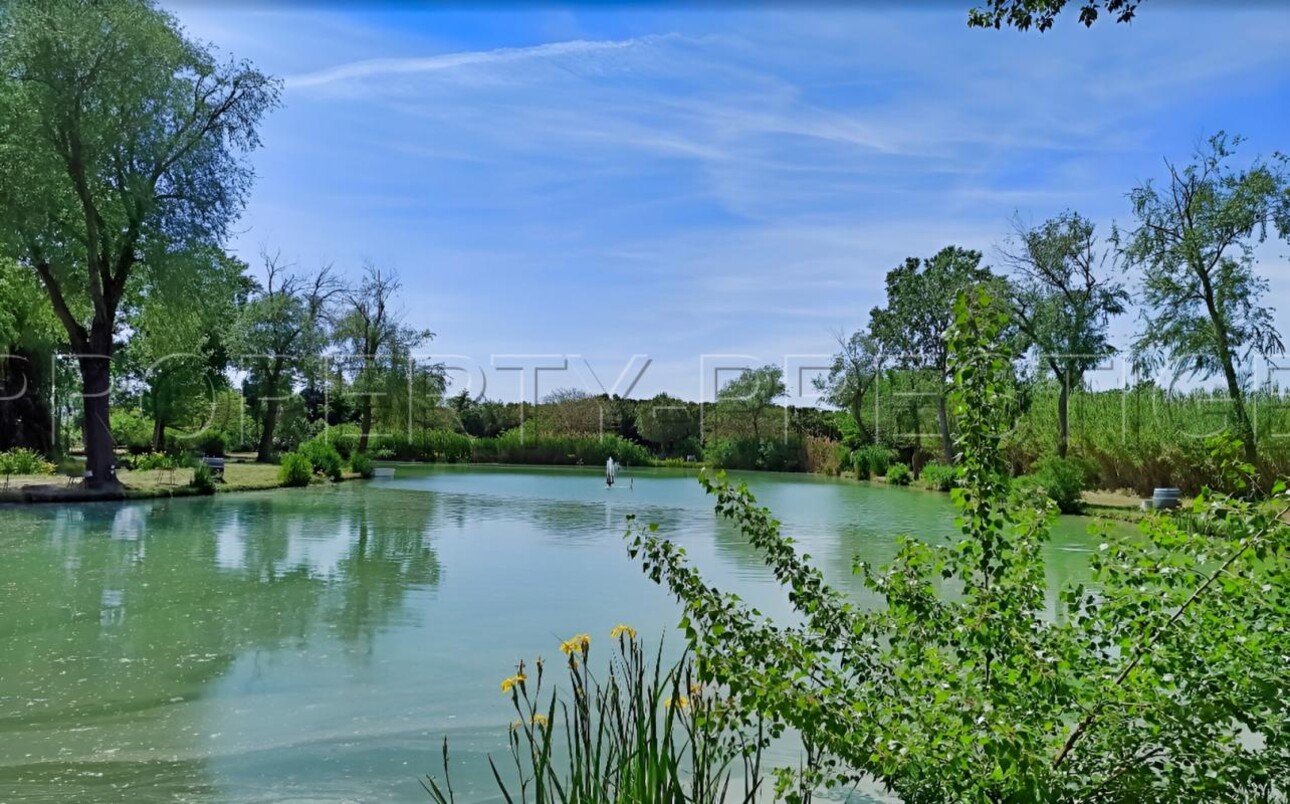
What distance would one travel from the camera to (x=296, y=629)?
7.31 m

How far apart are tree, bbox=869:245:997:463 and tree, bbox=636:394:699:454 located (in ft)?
42.7

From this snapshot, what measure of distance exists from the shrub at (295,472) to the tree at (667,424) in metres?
23.9

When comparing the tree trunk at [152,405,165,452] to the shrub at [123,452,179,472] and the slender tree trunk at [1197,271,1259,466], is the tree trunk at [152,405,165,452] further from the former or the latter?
the slender tree trunk at [1197,271,1259,466]

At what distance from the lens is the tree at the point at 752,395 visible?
→ 143ft

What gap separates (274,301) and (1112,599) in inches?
1224

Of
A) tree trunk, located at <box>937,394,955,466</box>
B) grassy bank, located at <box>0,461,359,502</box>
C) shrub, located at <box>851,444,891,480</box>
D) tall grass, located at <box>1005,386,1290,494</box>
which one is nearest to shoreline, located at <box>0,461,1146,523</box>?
grassy bank, located at <box>0,461,359,502</box>

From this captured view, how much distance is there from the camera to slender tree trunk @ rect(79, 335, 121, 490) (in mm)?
18234

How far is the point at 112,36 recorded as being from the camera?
17.0 m

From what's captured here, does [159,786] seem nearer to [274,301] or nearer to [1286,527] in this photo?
[1286,527]

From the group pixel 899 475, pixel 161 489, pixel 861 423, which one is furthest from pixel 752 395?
pixel 161 489

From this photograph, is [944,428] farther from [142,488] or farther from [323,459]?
[142,488]

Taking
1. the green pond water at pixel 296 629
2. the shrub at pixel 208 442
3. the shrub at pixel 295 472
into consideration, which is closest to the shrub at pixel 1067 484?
the green pond water at pixel 296 629

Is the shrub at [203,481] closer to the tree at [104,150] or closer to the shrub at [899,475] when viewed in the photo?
the tree at [104,150]

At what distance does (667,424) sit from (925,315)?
16.8 metres
